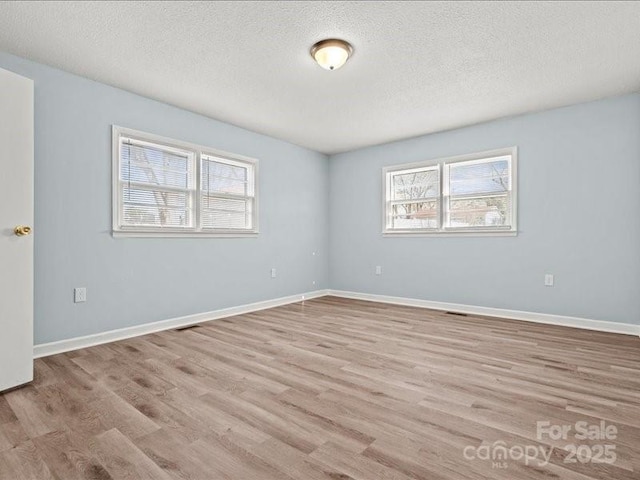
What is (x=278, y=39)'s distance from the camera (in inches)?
99.7

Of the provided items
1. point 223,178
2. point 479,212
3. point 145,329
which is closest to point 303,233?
point 223,178

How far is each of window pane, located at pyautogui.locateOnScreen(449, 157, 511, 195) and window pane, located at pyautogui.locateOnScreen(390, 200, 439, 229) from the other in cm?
38

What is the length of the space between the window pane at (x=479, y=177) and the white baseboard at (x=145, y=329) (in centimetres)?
291

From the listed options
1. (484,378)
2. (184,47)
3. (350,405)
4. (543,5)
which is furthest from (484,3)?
(350,405)

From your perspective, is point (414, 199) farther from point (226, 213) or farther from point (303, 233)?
point (226, 213)

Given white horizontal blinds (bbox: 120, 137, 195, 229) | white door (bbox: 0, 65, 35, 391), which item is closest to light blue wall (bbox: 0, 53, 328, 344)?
white horizontal blinds (bbox: 120, 137, 195, 229)

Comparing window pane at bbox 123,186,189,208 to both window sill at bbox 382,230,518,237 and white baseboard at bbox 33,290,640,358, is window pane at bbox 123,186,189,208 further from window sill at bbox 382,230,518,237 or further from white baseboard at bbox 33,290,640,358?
window sill at bbox 382,230,518,237

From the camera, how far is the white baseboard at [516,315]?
353 cm

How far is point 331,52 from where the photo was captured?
258cm

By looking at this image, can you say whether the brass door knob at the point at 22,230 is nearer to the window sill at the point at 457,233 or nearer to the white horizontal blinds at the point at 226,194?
the white horizontal blinds at the point at 226,194

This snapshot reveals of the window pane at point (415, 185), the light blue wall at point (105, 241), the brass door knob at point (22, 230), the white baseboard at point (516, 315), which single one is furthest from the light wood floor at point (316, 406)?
Answer: the window pane at point (415, 185)

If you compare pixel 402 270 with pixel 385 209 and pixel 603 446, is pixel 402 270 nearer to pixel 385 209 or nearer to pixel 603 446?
pixel 385 209

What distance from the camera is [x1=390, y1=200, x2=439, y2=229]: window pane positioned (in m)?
4.91

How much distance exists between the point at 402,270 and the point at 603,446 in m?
3.59
